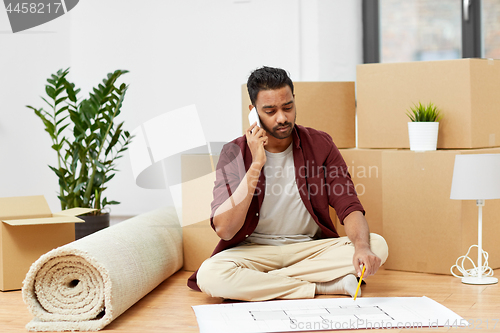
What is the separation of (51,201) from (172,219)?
1354mm

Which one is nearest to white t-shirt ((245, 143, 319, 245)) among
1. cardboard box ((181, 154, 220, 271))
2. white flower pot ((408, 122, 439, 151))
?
cardboard box ((181, 154, 220, 271))

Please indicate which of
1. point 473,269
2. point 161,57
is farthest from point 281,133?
point 161,57

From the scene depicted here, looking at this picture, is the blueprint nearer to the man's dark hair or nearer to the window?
the man's dark hair

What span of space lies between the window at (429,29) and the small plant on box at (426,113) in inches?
48.8

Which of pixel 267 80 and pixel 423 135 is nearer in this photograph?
pixel 267 80

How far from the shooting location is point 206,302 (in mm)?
1888

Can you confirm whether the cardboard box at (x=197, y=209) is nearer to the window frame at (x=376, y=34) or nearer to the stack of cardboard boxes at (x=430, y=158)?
the stack of cardboard boxes at (x=430, y=158)

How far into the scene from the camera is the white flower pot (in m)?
2.18

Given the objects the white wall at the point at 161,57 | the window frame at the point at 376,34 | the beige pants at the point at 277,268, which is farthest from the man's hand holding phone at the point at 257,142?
the window frame at the point at 376,34

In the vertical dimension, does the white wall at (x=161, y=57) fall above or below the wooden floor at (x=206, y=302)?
above

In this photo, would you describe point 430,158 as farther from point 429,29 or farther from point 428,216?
point 429,29

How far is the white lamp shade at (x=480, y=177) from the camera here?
197 cm

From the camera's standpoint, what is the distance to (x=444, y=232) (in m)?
2.19

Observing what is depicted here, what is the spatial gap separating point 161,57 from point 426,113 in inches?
70.2
